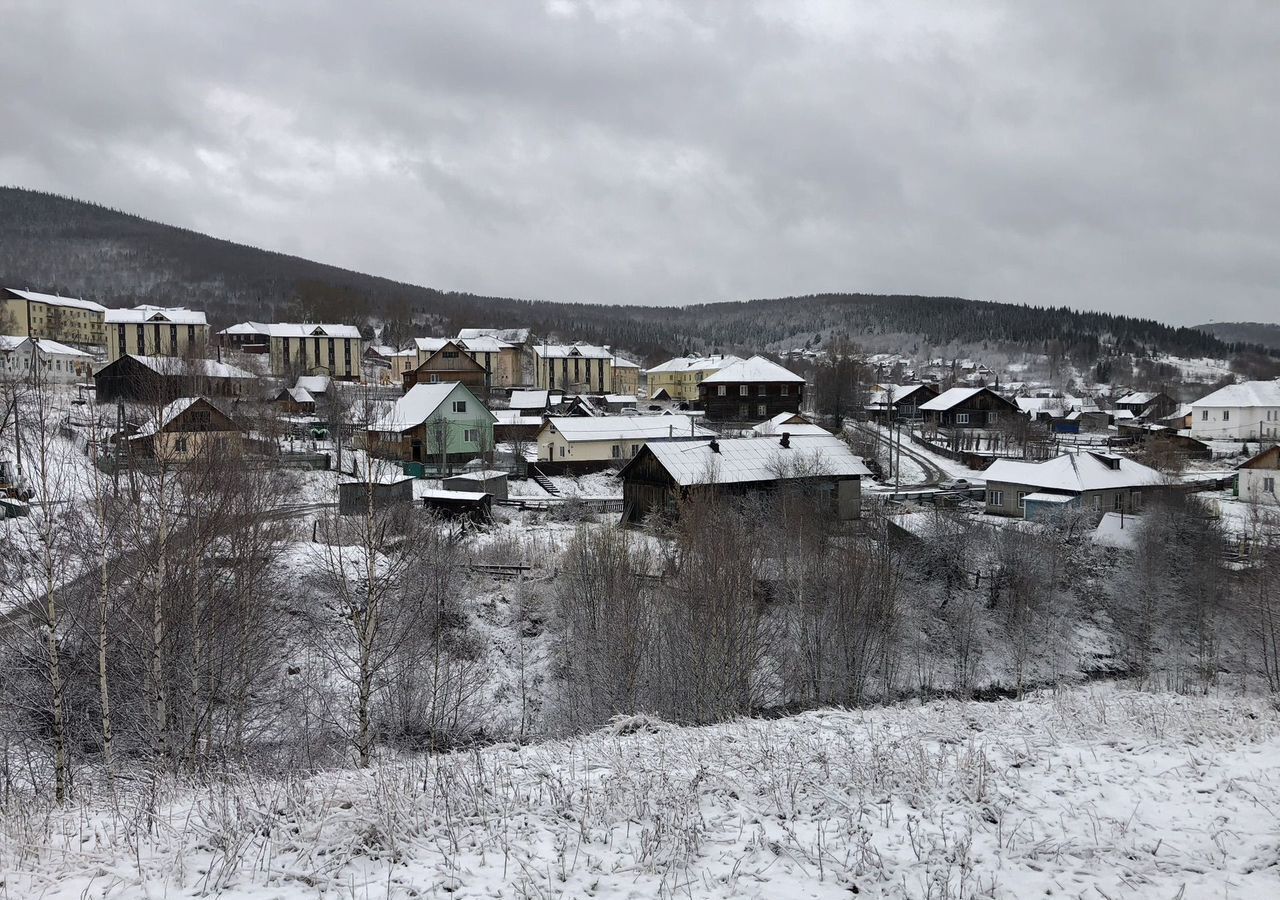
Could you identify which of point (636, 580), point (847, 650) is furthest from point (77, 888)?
point (847, 650)

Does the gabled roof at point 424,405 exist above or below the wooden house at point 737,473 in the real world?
above

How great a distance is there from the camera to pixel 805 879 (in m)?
5.93

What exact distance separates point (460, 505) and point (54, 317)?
97573 mm

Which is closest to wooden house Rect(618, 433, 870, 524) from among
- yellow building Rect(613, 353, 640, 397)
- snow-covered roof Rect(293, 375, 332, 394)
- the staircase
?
the staircase

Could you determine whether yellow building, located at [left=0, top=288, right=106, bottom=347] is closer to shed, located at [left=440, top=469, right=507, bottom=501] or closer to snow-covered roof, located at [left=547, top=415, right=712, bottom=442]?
snow-covered roof, located at [left=547, top=415, right=712, bottom=442]

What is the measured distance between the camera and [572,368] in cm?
9125

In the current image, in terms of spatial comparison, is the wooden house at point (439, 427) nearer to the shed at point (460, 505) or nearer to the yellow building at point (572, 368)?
the shed at point (460, 505)

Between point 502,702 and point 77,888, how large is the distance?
59.9 feet

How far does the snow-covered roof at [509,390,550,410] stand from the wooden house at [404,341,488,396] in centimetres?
438

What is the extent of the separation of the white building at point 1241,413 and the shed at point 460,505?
68304mm

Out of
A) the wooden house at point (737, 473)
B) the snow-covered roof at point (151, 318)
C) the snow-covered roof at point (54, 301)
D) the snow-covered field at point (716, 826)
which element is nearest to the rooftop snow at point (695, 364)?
the snow-covered roof at point (151, 318)

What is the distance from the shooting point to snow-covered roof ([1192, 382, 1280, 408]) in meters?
68.6

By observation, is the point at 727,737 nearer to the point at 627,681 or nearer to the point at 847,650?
the point at 627,681

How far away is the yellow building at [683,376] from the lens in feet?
340
